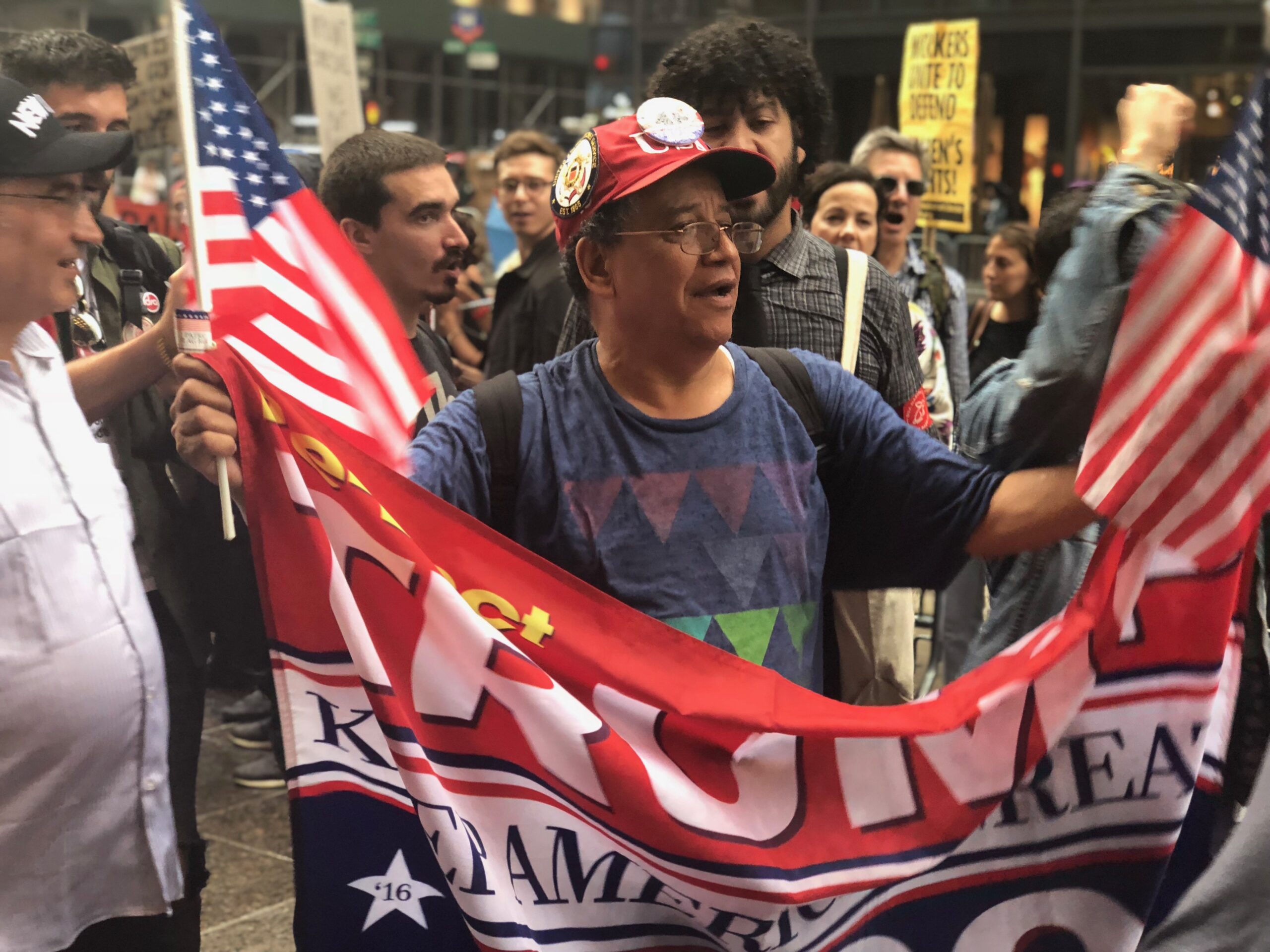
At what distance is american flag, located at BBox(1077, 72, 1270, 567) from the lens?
217cm

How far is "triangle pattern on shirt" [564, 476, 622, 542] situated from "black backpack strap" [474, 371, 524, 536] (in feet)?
0.36

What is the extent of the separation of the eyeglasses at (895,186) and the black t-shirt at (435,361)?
242cm

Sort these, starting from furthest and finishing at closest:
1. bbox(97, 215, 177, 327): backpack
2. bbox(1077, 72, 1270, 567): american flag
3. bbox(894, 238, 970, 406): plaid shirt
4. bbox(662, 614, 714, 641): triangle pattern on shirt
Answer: bbox(894, 238, 970, 406): plaid shirt < bbox(97, 215, 177, 327): backpack < bbox(662, 614, 714, 641): triangle pattern on shirt < bbox(1077, 72, 1270, 567): american flag

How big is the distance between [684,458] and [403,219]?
6.37ft

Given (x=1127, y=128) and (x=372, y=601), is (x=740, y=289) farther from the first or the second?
(x=372, y=601)

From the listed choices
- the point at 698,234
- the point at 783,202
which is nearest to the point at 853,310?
the point at 783,202

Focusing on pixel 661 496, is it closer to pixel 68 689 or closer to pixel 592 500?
pixel 592 500

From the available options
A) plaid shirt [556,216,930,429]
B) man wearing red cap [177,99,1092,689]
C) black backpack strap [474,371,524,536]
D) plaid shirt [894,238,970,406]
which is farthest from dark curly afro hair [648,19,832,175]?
plaid shirt [894,238,970,406]

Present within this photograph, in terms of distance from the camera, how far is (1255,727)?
3021 mm

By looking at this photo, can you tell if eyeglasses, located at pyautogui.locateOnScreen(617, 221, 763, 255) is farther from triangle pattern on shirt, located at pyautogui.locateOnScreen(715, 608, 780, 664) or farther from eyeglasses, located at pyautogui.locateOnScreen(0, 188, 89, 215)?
eyeglasses, located at pyautogui.locateOnScreen(0, 188, 89, 215)

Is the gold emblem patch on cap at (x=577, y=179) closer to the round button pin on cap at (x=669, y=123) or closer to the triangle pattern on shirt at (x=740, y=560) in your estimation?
the round button pin on cap at (x=669, y=123)

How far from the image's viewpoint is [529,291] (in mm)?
5566

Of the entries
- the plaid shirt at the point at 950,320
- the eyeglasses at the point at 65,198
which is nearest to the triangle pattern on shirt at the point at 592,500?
the eyeglasses at the point at 65,198

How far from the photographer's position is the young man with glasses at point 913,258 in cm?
625
